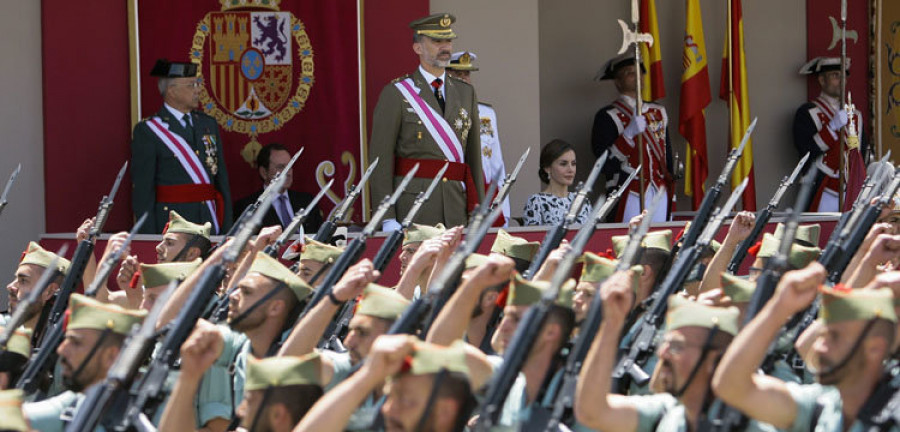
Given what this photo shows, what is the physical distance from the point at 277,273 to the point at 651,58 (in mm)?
6131

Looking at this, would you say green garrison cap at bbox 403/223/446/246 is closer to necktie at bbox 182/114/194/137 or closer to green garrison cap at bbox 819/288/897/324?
necktie at bbox 182/114/194/137

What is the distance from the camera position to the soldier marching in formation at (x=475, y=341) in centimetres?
392

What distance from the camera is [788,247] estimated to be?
4.21 metres

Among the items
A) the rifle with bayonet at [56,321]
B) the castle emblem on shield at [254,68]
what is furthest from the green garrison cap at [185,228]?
the castle emblem on shield at [254,68]

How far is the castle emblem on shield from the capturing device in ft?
31.1

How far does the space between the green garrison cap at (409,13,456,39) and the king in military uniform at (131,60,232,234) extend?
1.46 meters

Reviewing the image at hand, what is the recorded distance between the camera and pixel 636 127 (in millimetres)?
10195

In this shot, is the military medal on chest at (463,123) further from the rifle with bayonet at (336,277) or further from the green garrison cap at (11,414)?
the green garrison cap at (11,414)

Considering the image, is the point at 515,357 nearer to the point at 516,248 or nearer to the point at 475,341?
the point at 475,341

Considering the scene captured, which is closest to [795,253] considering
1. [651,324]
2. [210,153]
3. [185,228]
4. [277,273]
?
[651,324]

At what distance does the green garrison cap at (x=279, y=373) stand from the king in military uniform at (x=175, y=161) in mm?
4642

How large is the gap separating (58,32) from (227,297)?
11.5ft

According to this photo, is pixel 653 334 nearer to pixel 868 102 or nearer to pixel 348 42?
pixel 348 42

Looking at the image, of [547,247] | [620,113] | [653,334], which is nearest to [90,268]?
[547,247]
